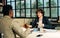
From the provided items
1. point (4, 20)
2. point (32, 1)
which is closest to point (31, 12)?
point (32, 1)

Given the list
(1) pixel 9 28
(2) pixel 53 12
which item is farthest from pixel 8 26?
(2) pixel 53 12

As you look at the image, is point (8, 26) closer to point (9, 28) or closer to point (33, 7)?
point (9, 28)

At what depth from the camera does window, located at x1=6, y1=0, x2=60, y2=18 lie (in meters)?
5.93

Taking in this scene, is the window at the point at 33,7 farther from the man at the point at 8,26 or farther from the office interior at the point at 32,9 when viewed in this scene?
the man at the point at 8,26

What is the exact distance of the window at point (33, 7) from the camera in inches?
234

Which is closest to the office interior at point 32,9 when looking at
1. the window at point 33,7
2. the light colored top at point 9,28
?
the window at point 33,7

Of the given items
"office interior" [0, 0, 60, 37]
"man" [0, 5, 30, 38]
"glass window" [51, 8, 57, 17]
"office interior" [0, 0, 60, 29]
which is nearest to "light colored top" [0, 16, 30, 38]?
Result: "man" [0, 5, 30, 38]

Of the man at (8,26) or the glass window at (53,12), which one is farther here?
the glass window at (53,12)

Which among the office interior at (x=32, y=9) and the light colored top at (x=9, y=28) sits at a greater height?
the office interior at (x=32, y=9)

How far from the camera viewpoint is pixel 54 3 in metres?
5.96

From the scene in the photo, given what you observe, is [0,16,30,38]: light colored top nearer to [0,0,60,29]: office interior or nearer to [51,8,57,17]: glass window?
[0,0,60,29]: office interior

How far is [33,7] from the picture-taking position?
6.17 metres

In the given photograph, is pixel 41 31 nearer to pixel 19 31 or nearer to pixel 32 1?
pixel 19 31

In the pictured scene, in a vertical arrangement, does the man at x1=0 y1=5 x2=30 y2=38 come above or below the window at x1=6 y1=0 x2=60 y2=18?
below
